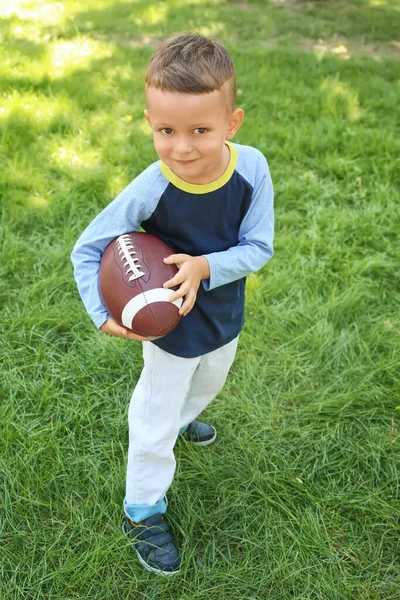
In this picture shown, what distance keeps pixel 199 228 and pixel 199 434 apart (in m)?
1.22

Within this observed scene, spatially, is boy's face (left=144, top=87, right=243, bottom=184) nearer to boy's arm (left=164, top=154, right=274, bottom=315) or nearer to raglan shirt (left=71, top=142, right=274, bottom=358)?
raglan shirt (left=71, top=142, right=274, bottom=358)

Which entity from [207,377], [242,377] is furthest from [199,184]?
[242,377]

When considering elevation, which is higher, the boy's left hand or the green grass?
the boy's left hand

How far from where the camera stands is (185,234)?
1.96 m

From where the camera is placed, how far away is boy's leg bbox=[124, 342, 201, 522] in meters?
2.07

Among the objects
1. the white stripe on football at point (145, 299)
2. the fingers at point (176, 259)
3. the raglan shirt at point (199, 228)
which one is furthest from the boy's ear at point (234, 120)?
the white stripe on football at point (145, 299)

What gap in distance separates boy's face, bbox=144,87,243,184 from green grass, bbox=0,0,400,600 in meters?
1.49

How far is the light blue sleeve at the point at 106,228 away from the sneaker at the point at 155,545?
0.97 metres

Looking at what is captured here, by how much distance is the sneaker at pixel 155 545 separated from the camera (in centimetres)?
229

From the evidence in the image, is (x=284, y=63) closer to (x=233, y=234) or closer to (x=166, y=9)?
(x=166, y=9)

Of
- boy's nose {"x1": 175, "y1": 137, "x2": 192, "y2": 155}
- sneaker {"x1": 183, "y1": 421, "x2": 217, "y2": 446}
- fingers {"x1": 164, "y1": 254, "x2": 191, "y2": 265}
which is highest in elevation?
boy's nose {"x1": 175, "y1": 137, "x2": 192, "y2": 155}

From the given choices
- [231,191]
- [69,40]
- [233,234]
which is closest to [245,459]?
[233,234]

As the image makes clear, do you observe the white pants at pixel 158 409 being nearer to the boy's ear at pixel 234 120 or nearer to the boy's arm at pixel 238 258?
the boy's arm at pixel 238 258

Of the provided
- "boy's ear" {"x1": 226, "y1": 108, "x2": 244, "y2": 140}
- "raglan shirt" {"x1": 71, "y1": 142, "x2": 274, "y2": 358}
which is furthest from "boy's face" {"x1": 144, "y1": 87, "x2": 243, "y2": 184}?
"raglan shirt" {"x1": 71, "y1": 142, "x2": 274, "y2": 358}
